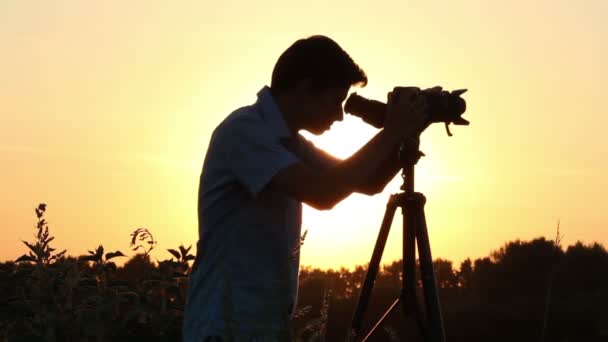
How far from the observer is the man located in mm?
3135

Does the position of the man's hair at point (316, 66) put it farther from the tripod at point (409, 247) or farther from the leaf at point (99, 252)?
the leaf at point (99, 252)

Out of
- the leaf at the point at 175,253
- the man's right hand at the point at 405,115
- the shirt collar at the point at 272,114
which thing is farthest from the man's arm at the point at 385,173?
the leaf at the point at 175,253

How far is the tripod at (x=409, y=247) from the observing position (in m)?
3.73

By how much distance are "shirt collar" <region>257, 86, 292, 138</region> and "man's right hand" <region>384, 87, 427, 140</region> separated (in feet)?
1.28

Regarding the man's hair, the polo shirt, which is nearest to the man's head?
the man's hair

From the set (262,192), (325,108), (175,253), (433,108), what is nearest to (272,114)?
(325,108)

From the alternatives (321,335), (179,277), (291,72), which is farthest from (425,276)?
(179,277)

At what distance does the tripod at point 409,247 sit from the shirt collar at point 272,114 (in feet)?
2.20

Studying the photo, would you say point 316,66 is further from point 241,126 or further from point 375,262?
point 375,262

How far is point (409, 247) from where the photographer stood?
389cm

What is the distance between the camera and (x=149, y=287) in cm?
485

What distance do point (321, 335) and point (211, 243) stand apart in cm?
89

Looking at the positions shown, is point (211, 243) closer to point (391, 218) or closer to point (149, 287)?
point (391, 218)

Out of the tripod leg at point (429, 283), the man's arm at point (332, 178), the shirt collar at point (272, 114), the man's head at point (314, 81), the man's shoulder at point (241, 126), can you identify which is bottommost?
the tripod leg at point (429, 283)
